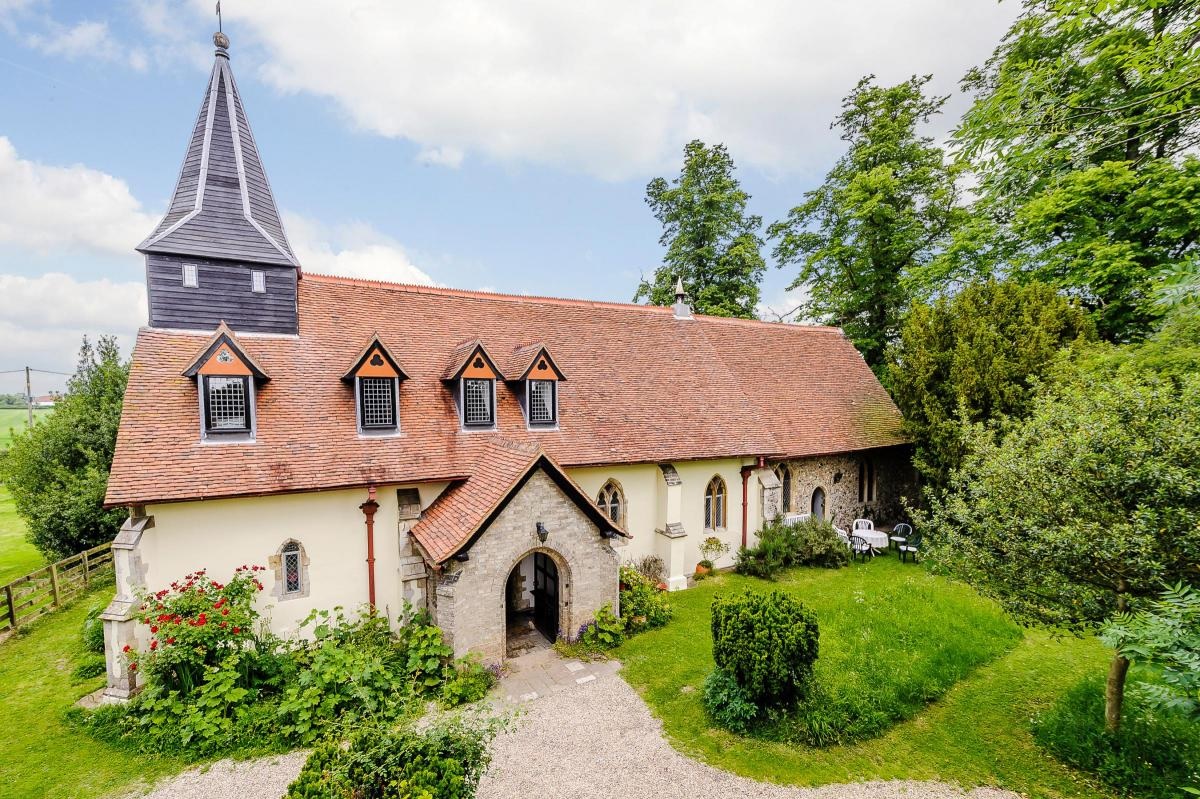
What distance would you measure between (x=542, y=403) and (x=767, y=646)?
898 cm

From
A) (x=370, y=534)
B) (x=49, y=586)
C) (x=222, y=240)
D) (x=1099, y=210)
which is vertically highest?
(x=1099, y=210)

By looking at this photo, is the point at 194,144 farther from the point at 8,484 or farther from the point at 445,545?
the point at 8,484

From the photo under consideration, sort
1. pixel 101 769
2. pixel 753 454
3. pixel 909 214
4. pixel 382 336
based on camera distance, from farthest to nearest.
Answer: pixel 909 214 → pixel 753 454 → pixel 382 336 → pixel 101 769

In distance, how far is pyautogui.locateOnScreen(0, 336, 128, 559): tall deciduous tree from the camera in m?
16.9

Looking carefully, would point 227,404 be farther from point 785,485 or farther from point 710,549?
point 785,485

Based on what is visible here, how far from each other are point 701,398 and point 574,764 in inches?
491

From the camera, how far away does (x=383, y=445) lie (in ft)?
42.1

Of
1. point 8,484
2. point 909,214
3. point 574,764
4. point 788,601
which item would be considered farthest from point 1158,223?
point 8,484

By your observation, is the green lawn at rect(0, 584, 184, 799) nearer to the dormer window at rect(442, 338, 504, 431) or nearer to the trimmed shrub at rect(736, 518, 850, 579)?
the dormer window at rect(442, 338, 504, 431)

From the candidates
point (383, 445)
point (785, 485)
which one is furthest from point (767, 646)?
point (785, 485)

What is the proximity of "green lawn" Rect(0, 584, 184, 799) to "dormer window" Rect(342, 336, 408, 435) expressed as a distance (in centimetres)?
726

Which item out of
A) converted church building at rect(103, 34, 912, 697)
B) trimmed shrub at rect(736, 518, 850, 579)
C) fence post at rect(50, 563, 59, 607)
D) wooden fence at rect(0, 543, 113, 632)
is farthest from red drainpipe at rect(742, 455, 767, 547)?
fence post at rect(50, 563, 59, 607)

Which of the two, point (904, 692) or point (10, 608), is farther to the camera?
point (10, 608)

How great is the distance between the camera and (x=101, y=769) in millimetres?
8414
